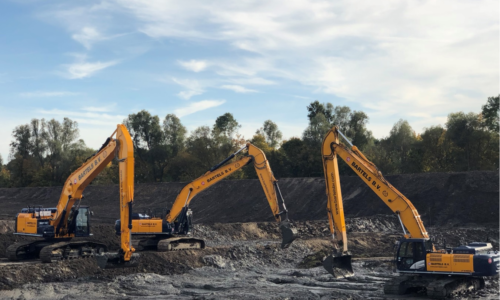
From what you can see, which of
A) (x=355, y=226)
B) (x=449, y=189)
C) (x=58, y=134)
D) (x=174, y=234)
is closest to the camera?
(x=174, y=234)

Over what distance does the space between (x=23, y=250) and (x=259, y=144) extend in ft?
161

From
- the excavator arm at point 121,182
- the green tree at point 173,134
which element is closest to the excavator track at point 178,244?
the excavator arm at point 121,182

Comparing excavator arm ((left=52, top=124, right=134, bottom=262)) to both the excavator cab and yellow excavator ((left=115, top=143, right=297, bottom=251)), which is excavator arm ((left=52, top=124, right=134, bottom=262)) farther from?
the excavator cab

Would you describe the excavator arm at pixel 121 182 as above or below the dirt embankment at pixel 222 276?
above

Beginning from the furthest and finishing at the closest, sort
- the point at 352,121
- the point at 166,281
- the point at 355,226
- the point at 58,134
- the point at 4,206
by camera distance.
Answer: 1. the point at 58,134
2. the point at 352,121
3. the point at 4,206
4. the point at 355,226
5. the point at 166,281

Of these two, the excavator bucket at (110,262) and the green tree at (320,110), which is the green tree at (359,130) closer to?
the green tree at (320,110)

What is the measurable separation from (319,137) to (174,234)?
1426 inches

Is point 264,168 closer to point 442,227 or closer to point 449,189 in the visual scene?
point 442,227

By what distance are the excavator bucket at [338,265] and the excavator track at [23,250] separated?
1343 centimetres

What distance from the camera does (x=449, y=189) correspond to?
1547 inches

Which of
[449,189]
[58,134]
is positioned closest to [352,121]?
[449,189]

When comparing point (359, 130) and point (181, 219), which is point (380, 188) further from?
point (359, 130)

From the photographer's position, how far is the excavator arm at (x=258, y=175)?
21.6 m

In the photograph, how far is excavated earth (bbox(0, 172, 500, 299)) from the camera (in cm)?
1806
